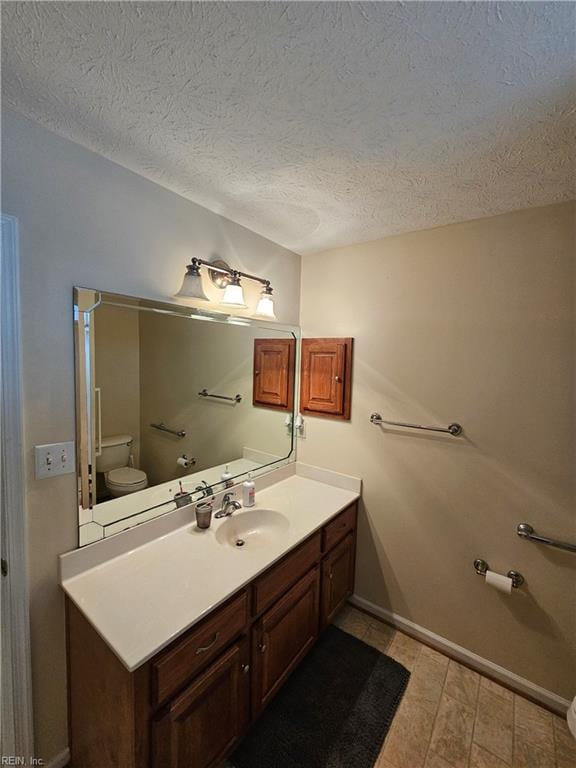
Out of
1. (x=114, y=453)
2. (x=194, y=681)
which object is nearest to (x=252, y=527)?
(x=194, y=681)

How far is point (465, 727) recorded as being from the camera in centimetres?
138

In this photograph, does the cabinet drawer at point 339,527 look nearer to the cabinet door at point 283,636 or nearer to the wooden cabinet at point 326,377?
the cabinet door at point 283,636

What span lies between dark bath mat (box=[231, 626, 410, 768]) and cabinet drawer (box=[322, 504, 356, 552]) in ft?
1.96

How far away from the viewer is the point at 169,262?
1.43m

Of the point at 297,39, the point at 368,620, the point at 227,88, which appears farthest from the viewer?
the point at 368,620

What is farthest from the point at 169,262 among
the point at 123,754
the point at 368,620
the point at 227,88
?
the point at 368,620

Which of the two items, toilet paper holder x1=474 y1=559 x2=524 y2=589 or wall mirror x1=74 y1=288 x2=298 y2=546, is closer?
wall mirror x1=74 y1=288 x2=298 y2=546

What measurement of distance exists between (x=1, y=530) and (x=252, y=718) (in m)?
1.20

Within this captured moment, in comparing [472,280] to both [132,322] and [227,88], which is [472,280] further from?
[132,322]

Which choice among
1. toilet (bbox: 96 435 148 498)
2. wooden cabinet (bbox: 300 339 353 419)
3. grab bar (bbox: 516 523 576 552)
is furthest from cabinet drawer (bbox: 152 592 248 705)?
grab bar (bbox: 516 523 576 552)

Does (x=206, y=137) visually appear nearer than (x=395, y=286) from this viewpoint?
Yes

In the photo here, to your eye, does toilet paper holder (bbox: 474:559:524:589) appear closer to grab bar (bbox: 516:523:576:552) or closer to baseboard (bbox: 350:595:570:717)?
grab bar (bbox: 516:523:576:552)

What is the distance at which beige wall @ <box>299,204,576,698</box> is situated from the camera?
1.43 metres

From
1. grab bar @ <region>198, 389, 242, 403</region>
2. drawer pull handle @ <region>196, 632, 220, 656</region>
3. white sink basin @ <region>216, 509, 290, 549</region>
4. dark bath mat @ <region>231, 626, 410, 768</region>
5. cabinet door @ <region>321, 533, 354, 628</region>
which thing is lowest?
dark bath mat @ <region>231, 626, 410, 768</region>
